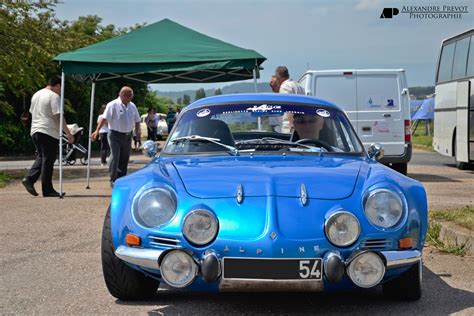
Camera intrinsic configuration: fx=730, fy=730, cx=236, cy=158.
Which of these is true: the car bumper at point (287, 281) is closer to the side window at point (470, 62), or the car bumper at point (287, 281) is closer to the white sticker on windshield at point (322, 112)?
the white sticker on windshield at point (322, 112)

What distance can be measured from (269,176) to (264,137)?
5.80 ft

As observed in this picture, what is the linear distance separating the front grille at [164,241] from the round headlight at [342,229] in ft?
2.89

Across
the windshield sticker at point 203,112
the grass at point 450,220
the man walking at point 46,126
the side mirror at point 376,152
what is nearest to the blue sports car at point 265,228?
the side mirror at point 376,152

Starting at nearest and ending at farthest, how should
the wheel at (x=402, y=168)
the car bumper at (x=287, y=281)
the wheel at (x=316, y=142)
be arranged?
the car bumper at (x=287, y=281)
the wheel at (x=316, y=142)
the wheel at (x=402, y=168)

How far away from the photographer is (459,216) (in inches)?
312

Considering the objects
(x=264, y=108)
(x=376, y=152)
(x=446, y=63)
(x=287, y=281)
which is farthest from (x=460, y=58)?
(x=287, y=281)

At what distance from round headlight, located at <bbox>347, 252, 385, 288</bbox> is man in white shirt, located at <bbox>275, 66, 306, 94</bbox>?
679 cm

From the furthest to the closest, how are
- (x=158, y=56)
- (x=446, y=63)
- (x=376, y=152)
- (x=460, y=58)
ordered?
(x=446, y=63), (x=460, y=58), (x=158, y=56), (x=376, y=152)

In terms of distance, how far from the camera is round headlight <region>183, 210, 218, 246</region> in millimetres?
4207

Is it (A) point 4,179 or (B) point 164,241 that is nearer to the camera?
(B) point 164,241

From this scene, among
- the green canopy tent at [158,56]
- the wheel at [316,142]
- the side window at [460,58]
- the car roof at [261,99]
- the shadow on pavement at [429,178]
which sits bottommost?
the shadow on pavement at [429,178]

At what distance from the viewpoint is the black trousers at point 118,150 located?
1197 centimetres

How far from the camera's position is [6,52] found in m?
16.2

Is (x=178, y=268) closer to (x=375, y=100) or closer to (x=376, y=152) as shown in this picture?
(x=376, y=152)
